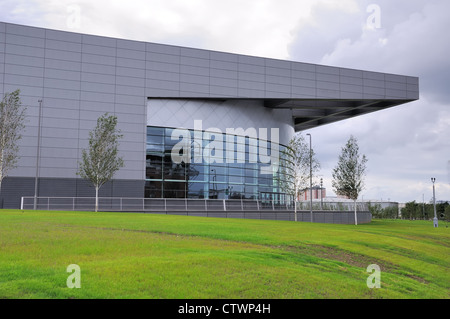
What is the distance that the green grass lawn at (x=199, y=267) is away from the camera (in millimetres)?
8094

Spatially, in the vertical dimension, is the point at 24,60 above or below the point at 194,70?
below

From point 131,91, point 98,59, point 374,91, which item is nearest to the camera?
point 98,59

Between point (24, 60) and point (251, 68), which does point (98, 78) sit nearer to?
point (24, 60)

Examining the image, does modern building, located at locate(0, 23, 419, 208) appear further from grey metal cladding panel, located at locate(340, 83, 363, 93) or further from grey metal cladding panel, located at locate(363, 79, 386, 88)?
grey metal cladding panel, located at locate(363, 79, 386, 88)

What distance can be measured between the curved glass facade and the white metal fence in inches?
31.9

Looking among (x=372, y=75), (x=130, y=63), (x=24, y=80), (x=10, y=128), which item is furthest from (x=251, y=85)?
(x=10, y=128)

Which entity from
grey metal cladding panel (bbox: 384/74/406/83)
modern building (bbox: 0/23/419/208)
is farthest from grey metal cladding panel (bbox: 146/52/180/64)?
grey metal cladding panel (bbox: 384/74/406/83)

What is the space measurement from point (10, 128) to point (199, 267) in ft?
108

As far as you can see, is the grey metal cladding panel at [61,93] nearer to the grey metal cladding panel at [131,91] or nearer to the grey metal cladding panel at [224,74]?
the grey metal cladding panel at [131,91]

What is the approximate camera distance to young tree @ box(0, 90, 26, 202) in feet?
115

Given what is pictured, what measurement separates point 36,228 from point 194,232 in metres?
5.82

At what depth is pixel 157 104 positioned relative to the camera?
4219cm

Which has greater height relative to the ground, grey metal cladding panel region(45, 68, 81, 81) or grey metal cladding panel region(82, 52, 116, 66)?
grey metal cladding panel region(82, 52, 116, 66)

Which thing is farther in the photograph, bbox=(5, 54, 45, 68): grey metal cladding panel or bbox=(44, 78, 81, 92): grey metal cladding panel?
bbox=(44, 78, 81, 92): grey metal cladding panel
